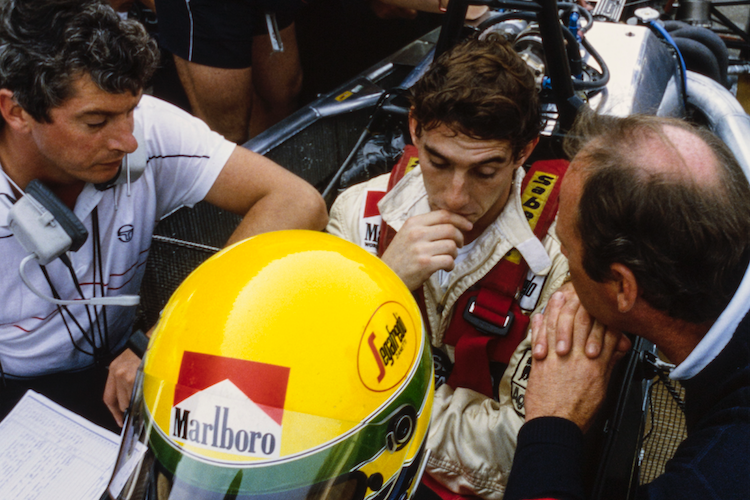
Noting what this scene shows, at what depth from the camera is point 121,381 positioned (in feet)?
3.96

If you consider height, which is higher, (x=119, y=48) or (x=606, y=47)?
(x=119, y=48)

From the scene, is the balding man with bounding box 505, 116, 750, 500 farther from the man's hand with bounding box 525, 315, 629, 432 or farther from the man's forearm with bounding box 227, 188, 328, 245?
the man's forearm with bounding box 227, 188, 328, 245

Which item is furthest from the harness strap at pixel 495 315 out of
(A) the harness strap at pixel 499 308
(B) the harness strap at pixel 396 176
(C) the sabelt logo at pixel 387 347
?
(C) the sabelt logo at pixel 387 347

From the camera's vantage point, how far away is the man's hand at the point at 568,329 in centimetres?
116

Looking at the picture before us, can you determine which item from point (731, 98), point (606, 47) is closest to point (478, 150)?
point (606, 47)

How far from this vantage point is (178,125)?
1611 millimetres

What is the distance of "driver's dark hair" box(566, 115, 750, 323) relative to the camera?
0.98 metres

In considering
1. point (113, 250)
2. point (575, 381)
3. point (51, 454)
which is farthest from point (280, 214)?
point (575, 381)

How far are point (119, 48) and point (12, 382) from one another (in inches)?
37.5

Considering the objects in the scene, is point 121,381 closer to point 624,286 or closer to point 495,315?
point 495,315

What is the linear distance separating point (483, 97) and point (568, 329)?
552 millimetres

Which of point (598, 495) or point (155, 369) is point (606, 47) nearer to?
point (598, 495)

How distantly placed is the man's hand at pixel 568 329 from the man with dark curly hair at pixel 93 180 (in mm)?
741

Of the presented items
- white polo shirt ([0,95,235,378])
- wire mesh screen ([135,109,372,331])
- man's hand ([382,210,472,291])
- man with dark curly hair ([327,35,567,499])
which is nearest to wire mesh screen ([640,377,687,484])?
man with dark curly hair ([327,35,567,499])
